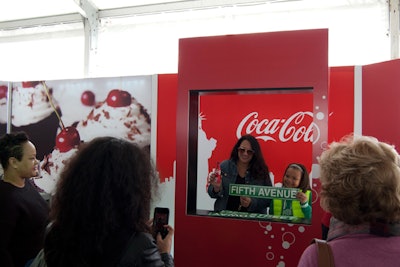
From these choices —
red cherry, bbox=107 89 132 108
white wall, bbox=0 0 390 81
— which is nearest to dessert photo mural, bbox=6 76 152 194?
red cherry, bbox=107 89 132 108

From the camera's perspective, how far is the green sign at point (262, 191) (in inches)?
103

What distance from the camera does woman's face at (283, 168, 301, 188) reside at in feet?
8.97

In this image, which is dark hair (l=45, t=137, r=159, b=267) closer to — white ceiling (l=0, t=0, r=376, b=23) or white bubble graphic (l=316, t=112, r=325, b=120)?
white bubble graphic (l=316, t=112, r=325, b=120)

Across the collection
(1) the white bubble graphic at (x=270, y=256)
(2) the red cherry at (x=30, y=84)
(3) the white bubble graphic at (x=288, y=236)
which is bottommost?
(1) the white bubble graphic at (x=270, y=256)

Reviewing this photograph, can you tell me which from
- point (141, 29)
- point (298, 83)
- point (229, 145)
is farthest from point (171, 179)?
point (141, 29)

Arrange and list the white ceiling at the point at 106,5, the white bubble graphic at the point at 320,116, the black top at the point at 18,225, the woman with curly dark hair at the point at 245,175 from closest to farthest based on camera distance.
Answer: the black top at the point at 18,225
the white bubble graphic at the point at 320,116
the woman with curly dark hair at the point at 245,175
the white ceiling at the point at 106,5

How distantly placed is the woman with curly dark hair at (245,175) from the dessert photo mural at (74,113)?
1.08 m

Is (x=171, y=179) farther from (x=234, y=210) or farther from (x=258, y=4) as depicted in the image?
(x=258, y=4)

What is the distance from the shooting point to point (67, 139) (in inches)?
156

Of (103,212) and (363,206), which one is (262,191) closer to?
(363,206)

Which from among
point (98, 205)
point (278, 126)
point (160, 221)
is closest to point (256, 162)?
point (278, 126)

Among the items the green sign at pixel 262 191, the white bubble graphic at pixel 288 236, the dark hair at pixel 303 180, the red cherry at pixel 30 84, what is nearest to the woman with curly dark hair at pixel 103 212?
the green sign at pixel 262 191

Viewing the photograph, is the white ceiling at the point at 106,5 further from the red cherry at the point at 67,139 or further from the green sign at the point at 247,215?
the green sign at the point at 247,215

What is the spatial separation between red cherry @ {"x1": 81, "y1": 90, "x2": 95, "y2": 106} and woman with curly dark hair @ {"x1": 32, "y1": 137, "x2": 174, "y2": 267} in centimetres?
282
